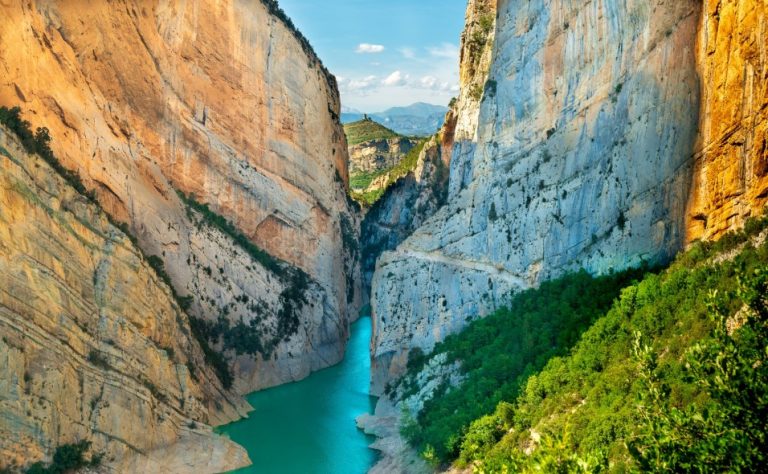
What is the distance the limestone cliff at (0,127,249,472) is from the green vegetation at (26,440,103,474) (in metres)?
0.30

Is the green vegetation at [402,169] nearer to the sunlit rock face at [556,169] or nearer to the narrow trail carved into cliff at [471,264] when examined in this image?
the narrow trail carved into cliff at [471,264]

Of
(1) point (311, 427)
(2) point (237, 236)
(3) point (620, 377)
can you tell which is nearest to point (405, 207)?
(2) point (237, 236)

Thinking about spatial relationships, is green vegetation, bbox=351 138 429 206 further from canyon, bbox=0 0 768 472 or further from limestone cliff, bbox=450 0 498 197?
limestone cliff, bbox=450 0 498 197

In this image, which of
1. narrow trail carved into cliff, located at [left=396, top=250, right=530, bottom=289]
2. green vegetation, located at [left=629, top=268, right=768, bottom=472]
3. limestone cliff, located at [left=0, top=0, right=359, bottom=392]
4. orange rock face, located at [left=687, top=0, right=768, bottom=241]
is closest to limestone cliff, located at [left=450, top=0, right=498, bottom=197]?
narrow trail carved into cliff, located at [left=396, top=250, right=530, bottom=289]


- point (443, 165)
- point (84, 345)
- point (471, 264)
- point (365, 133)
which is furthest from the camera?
point (365, 133)

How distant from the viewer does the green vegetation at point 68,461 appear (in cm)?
2884

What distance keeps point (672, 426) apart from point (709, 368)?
139 centimetres

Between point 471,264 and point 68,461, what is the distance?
22140mm

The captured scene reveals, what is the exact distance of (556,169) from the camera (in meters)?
37.0

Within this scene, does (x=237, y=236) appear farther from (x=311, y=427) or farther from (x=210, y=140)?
(x=311, y=427)

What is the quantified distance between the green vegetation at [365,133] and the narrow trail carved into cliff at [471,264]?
89.9 meters

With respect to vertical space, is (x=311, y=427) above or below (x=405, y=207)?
below

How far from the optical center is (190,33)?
1973 inches

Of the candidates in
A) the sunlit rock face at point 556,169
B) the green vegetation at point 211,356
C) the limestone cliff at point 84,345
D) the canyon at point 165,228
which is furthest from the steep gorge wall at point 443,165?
the limestone cliff at point 84,345
